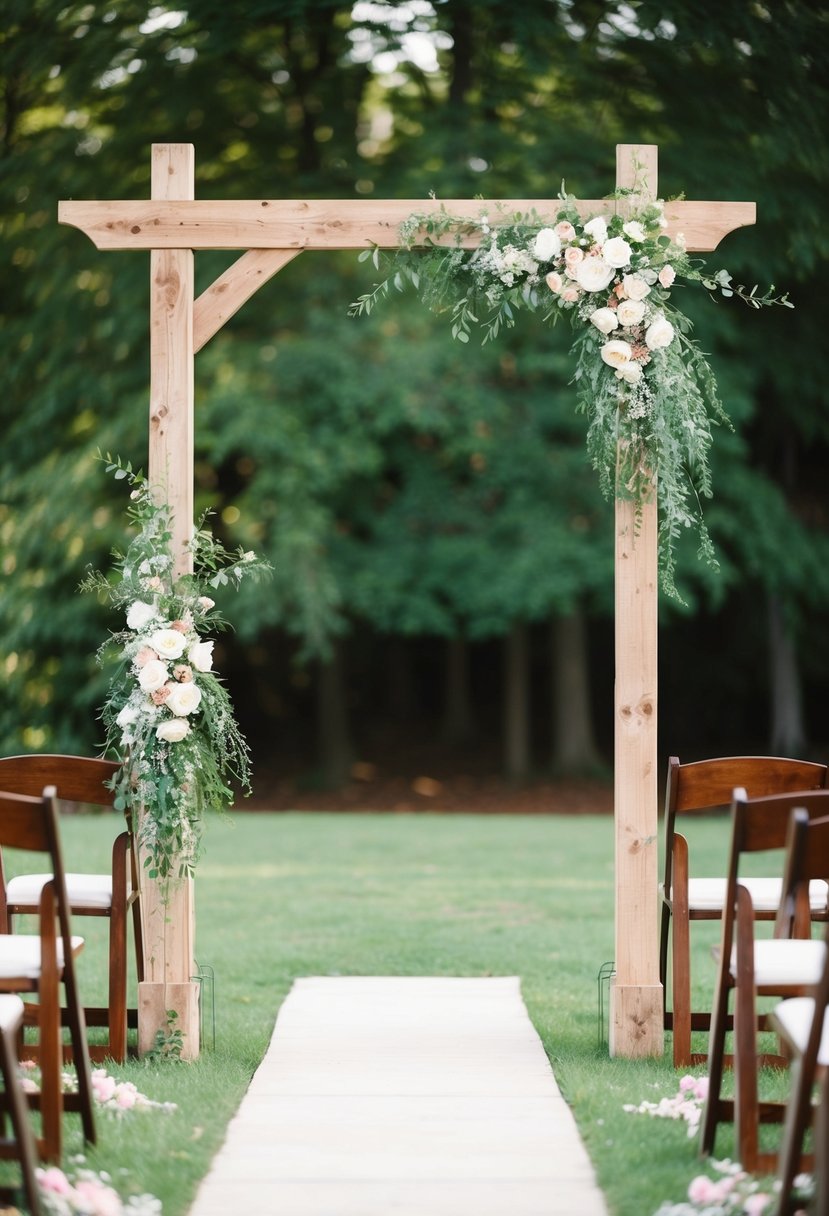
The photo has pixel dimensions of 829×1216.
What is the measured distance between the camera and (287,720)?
22.5 meters

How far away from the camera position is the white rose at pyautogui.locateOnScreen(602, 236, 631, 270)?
5.03m

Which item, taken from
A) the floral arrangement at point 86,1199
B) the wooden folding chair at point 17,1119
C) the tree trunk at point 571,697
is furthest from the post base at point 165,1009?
the tree trunk at point 571,697

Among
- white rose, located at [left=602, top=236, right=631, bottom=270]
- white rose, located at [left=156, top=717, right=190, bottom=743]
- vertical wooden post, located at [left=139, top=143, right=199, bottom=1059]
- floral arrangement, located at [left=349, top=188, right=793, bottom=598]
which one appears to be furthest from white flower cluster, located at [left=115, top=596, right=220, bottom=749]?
white rose, located at [left=602, top=236, right=631, bottom=270]

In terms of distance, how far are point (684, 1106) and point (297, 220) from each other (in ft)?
11.0

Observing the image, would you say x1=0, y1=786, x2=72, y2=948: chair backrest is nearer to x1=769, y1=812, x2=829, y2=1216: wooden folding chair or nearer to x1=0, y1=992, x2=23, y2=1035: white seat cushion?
x1=0, y1=992, x2=23, y2=1035: white seat cushion

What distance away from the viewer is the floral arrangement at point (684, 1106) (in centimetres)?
426

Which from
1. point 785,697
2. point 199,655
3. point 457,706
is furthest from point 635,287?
point 457,706

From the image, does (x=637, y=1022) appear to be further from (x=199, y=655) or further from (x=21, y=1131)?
(x=21, y=1131)

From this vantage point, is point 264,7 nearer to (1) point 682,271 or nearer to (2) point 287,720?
(1) point 682,271

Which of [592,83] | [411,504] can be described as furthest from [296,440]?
[592,83]

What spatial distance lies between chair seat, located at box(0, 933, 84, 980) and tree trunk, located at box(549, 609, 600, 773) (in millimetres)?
12812

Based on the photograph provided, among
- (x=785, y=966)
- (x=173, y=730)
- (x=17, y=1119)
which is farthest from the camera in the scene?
(x=173, y=730)

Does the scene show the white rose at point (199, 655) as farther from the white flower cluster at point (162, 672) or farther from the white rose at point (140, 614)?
the white rose at point (140, 614)

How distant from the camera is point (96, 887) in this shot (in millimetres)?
5020
